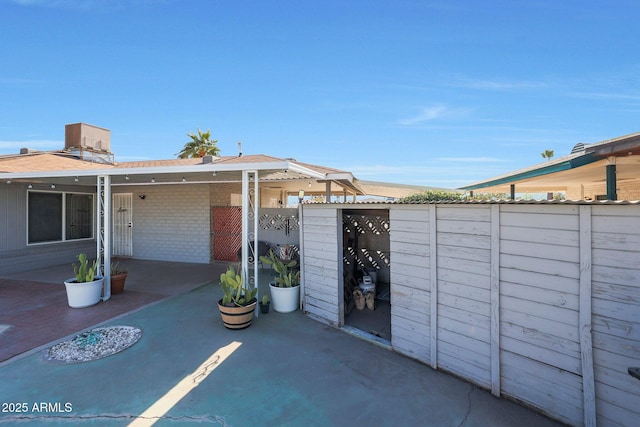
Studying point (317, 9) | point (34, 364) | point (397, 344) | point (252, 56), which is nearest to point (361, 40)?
point (317, 9)

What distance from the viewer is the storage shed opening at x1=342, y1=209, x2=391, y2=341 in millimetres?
5090

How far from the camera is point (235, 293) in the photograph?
4516 millimetres

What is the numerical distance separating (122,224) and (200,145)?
12.2 metres

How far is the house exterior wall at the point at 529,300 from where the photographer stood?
209 centimetres

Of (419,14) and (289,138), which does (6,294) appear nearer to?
(419,14)

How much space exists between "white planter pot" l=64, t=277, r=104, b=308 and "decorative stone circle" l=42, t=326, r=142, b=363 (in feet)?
4.16

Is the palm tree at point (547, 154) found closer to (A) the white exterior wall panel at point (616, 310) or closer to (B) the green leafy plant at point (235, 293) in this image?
(A) the white exterior wall panel at point (616, 310)

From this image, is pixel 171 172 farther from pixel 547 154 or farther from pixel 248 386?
pixel 547 154

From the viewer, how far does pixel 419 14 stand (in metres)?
6.98

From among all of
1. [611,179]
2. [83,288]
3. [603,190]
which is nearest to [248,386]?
[83,288]

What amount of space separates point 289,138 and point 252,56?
7.72m

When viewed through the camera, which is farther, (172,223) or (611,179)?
(172,223)

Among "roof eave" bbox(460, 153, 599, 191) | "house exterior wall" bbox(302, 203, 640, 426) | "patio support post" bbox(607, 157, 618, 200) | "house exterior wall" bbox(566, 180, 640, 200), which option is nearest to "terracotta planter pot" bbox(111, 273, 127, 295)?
"house exterior wall" bbox(302, 203, 640, 426)

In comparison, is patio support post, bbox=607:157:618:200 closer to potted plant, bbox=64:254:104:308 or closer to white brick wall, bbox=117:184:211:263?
potted plant, bbox=64:254:104:308
